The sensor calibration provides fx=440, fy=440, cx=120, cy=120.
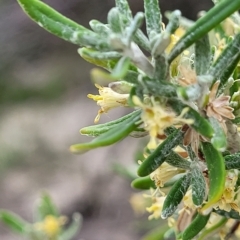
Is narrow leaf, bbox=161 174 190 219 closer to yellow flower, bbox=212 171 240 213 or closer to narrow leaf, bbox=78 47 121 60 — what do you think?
yellow flower, bbox=212 171 240 213

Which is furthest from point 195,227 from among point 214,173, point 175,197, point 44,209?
point 44,209

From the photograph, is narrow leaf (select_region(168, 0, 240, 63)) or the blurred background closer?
narrow leaf (select_region(168, 0, 240, 63))

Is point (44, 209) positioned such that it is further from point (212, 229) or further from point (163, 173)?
point (163, 173)

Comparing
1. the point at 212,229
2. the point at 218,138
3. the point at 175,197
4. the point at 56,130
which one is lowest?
the point at 56,130

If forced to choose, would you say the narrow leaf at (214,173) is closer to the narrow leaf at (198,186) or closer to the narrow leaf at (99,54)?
the narrow leaf at (198,186)

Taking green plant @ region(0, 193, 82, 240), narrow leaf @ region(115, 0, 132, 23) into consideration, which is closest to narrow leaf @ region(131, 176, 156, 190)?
narrow leaf @ region(115, 0, 132, 23)

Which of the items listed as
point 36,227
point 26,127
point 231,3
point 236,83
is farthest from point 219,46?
point 26,127
